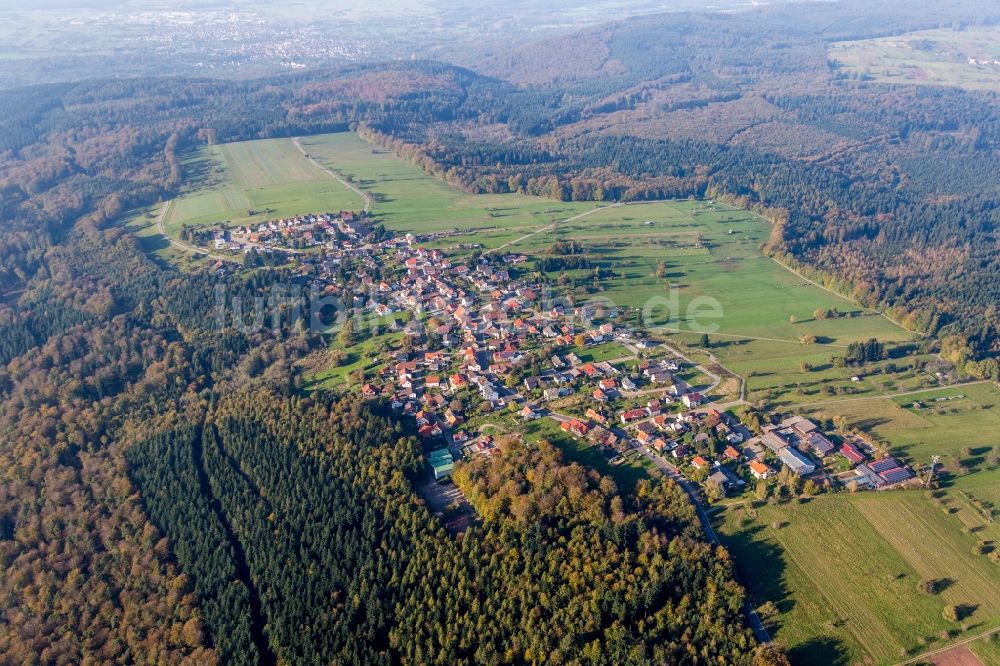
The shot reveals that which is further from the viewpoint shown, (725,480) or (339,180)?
(339,180)

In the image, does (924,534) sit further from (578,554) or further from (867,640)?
(578,554)

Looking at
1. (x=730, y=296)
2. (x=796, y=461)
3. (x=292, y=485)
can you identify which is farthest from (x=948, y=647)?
(x=730, y=296)

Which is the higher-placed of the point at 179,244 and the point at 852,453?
the point at 179,244

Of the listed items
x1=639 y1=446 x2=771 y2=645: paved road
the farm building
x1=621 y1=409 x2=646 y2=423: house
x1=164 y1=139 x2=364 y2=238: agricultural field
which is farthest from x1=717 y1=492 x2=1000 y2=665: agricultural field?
x1=164 y1=139 x2=364 y2=238: agricultural field

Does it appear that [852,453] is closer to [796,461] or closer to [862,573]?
[796,461]


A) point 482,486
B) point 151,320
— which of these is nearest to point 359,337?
point 151,320

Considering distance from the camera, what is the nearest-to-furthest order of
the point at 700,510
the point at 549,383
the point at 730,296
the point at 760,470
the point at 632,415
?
1. the point at 700,510
2. the point at 760,470
3. the point at 632,415
4. the point at 549,383
5. the point at 730,296
